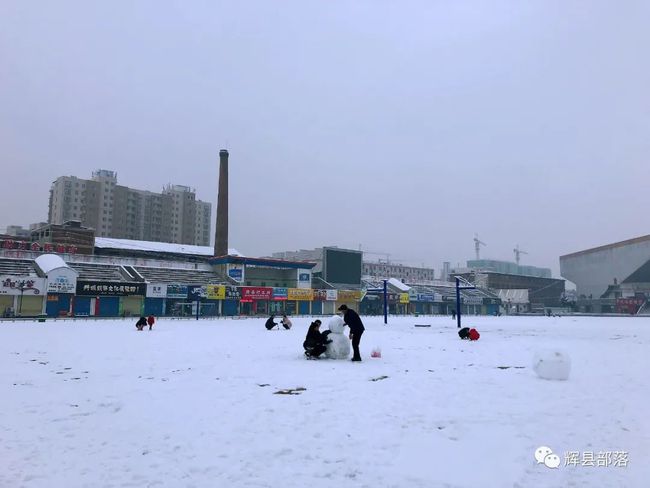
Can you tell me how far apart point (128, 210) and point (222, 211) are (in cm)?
7260

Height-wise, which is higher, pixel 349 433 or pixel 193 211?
pixel 193 211

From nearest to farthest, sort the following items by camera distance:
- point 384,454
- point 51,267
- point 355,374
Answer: point 384,454
point 355,374
point 51,267

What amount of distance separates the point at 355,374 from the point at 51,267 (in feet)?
169

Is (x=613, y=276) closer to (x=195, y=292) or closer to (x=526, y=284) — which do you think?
(x=526, y=284)

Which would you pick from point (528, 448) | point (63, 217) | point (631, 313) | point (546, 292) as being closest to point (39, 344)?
point (528, 448)

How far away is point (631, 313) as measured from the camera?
96812 mm

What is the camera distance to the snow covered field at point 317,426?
530cm

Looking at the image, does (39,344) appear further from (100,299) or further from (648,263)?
(648,263)

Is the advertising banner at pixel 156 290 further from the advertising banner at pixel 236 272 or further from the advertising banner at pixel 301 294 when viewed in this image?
the advertising banner at pixel 301 294

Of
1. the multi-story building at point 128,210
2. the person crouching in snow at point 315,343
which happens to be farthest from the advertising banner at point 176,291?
the multi-story building at point 128,210

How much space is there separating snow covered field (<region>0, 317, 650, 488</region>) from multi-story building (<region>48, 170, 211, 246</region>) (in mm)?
131403

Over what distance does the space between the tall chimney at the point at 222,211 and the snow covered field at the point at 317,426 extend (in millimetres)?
64367

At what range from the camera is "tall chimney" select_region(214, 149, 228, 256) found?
76812mm

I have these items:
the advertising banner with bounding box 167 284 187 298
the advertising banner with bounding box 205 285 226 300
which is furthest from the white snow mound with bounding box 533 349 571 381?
the advertising banner with bounding box 205 285 226 300
